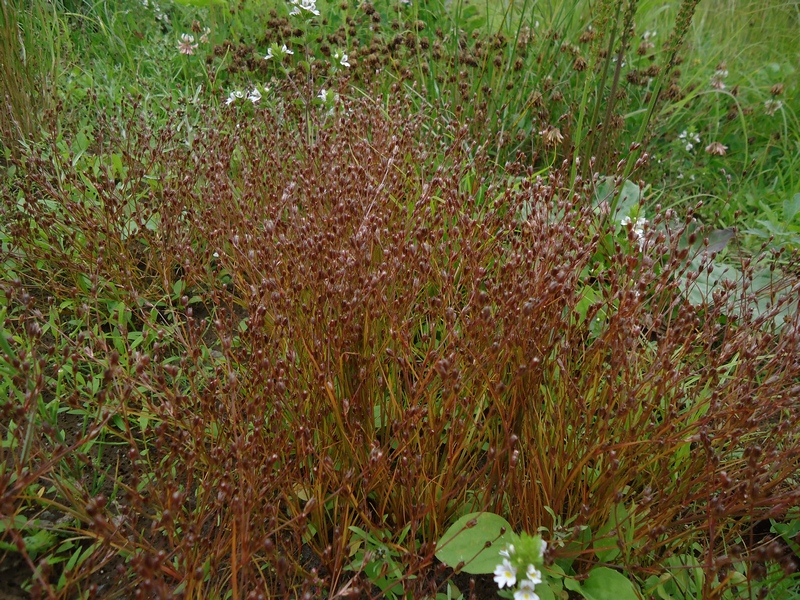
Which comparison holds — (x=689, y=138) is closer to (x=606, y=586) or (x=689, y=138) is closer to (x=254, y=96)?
(x=254, y=96)

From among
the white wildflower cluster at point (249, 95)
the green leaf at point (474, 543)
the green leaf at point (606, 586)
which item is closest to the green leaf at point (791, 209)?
the green leaf at point (606, 586)

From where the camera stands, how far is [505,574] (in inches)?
46.2

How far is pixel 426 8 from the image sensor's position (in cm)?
446

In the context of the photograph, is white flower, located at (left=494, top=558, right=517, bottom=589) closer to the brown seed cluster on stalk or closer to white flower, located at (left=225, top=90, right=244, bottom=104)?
the brown seed cluster on stalk

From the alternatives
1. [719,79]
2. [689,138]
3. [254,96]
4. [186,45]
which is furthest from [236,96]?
[719,79]

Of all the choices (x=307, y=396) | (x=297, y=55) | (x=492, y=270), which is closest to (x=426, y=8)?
(x=297, y=55)

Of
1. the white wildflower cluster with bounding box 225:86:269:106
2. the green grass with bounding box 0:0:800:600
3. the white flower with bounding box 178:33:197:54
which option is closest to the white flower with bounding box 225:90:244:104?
the white wildflower cluster with bounding box 225:86:269:106

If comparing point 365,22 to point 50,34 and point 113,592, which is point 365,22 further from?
point 113,592

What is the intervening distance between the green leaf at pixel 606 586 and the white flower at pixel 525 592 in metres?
0.17

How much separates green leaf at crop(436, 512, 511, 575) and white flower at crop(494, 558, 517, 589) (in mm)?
76

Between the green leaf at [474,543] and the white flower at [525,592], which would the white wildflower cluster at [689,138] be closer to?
the green leaf at [474,543]

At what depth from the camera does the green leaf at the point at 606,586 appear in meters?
1.31

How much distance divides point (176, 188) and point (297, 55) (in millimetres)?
1928

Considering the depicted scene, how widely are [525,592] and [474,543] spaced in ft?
0.52
